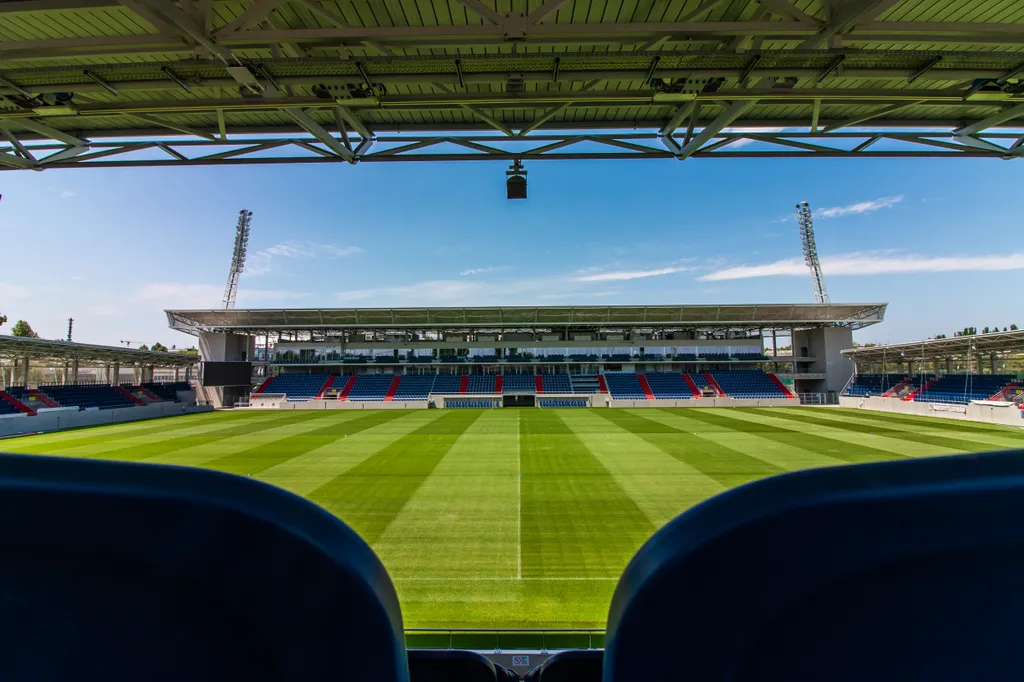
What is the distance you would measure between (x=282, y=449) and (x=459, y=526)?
34.2 ft

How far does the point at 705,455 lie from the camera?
561 inches

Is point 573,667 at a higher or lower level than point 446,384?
A: higher

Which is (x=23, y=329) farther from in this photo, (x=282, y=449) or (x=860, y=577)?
(x=860, y=577)

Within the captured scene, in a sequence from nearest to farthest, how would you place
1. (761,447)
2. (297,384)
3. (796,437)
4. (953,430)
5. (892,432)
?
(761,447) < (796,437) < (892,432) < (953,430) < (297,384)

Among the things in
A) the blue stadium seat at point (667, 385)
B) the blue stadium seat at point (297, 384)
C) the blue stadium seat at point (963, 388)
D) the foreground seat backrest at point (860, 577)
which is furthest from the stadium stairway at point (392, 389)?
the blue stadium seat at point (963, 388)

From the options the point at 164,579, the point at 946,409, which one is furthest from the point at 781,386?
the point at 164,579

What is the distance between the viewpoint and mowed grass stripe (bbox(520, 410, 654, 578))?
6773 mm

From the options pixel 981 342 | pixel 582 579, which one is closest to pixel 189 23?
pixel 582 579

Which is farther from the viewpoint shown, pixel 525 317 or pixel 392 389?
pixel 525 317

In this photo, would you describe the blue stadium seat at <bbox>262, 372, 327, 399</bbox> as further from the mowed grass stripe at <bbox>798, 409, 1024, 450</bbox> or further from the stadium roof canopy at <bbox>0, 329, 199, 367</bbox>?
the mowed grass stripe at <bbox>798, 409, 1024, 450</bbox>

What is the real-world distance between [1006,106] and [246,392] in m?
43.2

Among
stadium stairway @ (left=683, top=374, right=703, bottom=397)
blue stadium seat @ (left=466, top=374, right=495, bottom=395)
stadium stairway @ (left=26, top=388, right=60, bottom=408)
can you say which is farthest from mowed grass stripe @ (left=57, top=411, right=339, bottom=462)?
stadium stairway @ (left=683, top=374, right=703, bottom=397)

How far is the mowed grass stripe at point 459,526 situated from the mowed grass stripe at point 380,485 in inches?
11.0

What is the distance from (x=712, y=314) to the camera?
37.5m
